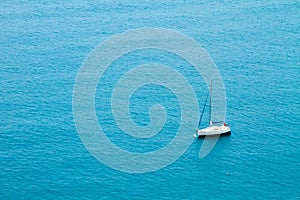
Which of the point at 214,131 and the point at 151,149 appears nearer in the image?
the point at 151,149

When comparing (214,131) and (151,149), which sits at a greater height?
(214,131)

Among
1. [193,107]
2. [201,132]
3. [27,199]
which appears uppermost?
[193,107]

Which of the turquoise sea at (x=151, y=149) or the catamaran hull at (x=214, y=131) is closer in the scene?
the turquoise sea at (x=151, y=149)

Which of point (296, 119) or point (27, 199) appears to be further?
point (296, 119)

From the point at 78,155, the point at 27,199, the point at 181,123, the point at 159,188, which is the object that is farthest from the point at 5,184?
the point at 181,123

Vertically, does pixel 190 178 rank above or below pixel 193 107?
below

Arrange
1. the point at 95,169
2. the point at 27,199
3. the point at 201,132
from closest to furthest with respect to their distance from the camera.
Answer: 1. the point at 27,199
2. the point at 95,169
3. the point at 201,132

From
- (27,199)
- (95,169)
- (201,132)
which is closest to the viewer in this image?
(27,199)

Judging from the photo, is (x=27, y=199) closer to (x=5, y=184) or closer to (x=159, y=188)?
(x=5, y=184)

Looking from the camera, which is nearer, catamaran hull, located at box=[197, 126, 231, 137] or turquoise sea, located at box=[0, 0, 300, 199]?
turquoise sea, located at box=[0, 0, 300, 199]
